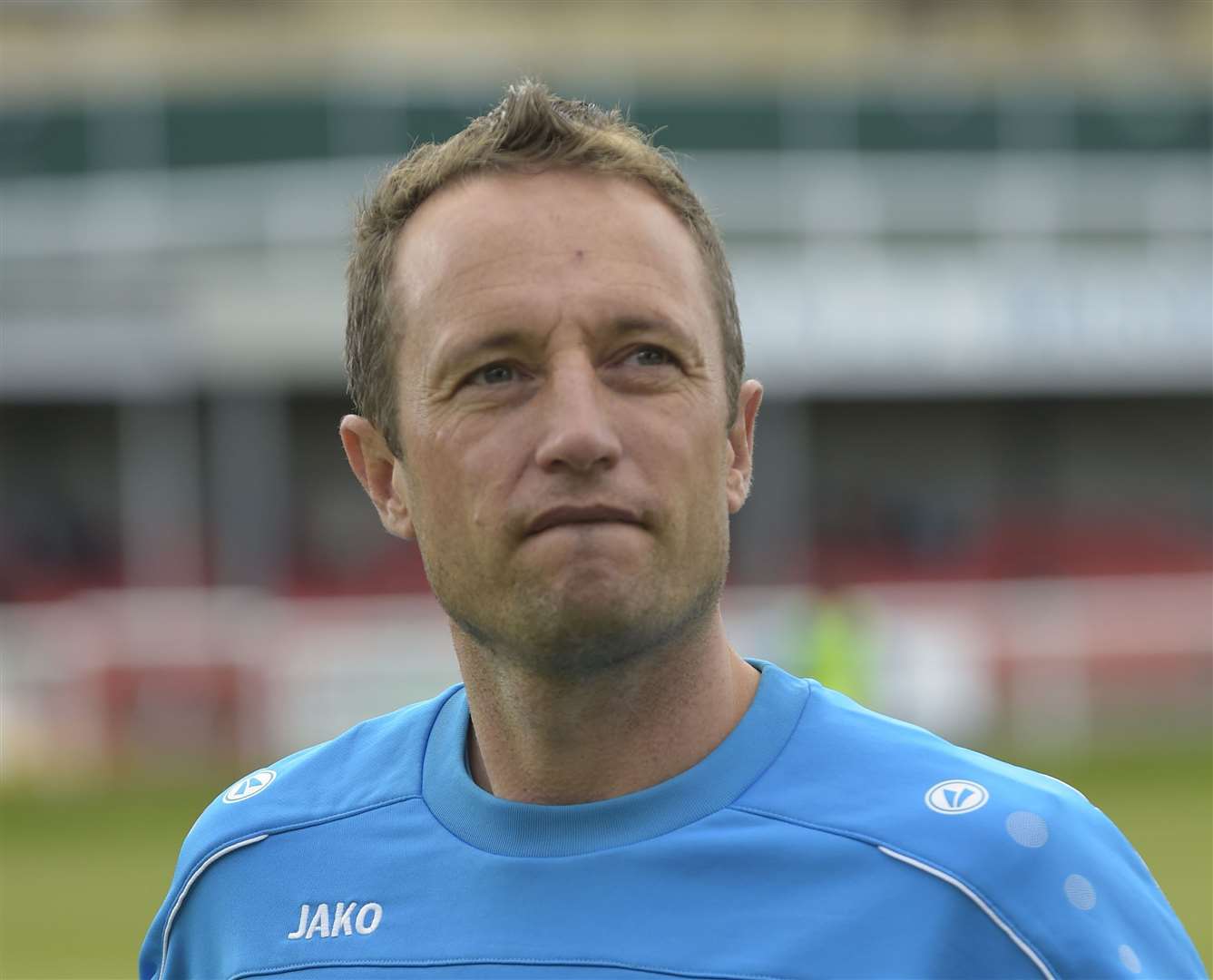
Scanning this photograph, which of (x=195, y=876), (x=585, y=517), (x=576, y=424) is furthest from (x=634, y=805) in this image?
(x=195, y=876)

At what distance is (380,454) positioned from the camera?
104 inches

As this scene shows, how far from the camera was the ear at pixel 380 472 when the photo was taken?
2.58 m

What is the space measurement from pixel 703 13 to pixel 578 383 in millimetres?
23830

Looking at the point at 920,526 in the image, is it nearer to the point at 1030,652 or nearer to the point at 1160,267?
the point at 1160,267

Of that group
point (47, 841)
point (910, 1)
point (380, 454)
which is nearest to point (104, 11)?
point (910, 1)

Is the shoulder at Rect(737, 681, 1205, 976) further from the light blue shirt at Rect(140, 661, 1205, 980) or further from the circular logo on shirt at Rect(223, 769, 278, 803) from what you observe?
the circular logo on shirt at Rect(223, 769, 278, 803)

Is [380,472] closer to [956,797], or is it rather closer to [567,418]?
[567,418]

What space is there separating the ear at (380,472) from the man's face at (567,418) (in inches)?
4.9

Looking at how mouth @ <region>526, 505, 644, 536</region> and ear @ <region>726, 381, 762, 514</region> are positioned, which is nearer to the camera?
mouth @ <region>526, 505, 644, 536</region>

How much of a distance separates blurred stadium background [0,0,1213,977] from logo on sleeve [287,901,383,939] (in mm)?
9940

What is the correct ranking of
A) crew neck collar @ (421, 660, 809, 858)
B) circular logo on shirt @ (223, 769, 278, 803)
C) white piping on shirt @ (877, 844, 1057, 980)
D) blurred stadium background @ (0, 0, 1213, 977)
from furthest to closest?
blurred stadium background @ (0, 0, 1213, 977) < circular logo on shirt @ (223, 769, 278, 803) < crew neck collar @ (421, 660, 809, 858) < white piping on shirt @ (877, 844, 1057, 980)

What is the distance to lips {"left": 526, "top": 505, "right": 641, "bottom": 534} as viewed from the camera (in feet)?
7.28

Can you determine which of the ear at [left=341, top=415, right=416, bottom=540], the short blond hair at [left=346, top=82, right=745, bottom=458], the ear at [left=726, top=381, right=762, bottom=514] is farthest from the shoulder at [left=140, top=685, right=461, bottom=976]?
the ear at [left=726, top=381, right=762, bottom=514]

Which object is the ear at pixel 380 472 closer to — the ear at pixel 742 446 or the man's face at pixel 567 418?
the man's face at pixel 567 418
